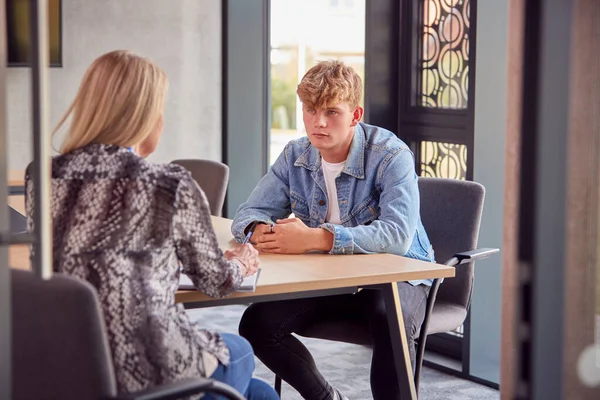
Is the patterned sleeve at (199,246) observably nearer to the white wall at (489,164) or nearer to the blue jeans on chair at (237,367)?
the blue jeans on chair at (237,367)

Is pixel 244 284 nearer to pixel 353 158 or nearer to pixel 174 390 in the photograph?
pixel 174 390

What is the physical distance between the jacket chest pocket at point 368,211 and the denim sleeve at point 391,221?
54 mm

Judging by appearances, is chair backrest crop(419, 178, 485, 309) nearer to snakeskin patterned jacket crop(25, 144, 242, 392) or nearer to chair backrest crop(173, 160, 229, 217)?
chair backrest crop(173, 160, 229, 217)

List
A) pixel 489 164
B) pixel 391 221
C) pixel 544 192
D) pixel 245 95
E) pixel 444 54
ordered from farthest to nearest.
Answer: pixel 245 95 < pixel 444 54 < pixel 489 164 < pixel 391 221 < pixel 544 192

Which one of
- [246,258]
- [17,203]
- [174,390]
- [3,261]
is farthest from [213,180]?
[3,261]

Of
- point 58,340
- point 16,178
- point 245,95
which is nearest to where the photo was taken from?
point 58,340

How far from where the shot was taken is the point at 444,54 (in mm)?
3932

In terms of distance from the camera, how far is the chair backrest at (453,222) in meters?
2.88

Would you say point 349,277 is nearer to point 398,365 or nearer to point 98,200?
point 398,365

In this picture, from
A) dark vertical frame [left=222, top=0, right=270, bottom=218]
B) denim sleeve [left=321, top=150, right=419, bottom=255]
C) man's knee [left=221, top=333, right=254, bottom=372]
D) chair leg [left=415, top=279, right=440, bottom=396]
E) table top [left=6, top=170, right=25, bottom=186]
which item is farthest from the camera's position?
dark vertical frame [left=222, top=0, right=270, bottom=218]

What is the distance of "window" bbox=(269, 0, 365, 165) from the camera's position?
10.2 metres

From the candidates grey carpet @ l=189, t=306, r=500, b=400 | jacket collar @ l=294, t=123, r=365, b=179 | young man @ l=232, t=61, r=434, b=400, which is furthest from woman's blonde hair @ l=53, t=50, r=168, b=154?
grey carpet @ l=189, t=306, r=500, b=400

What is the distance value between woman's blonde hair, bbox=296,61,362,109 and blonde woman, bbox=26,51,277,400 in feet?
2.74

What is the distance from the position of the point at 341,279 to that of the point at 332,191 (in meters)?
0.66
